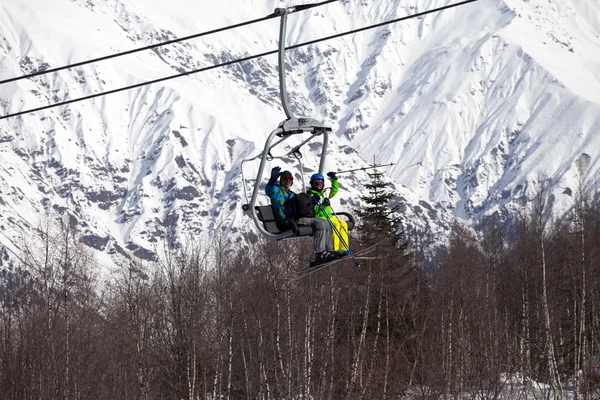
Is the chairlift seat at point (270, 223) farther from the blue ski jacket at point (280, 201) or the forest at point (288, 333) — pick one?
the forest at point (288, 333)

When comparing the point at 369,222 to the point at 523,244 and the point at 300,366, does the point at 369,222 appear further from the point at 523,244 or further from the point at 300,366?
the point at 523,244

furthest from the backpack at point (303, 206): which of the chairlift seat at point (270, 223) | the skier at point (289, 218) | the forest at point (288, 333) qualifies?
the forest at point (288, 333)

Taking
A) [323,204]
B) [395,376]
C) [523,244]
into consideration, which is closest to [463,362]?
[395,376]

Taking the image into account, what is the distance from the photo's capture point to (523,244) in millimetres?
58625

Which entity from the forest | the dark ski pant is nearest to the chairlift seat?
the dark ski pant

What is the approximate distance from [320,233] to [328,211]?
0.45 metres

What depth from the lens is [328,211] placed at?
65.3 feet

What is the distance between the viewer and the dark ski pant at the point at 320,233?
1964cm

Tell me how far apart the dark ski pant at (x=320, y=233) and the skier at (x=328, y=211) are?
0.36 feet

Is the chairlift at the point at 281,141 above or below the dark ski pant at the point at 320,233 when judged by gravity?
above

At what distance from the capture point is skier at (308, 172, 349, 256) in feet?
64.4

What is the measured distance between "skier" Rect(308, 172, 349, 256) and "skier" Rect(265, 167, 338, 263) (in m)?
0.12

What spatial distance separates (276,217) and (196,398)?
22.2 metres

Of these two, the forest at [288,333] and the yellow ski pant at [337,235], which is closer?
the yellow ski pant at [337,235]
